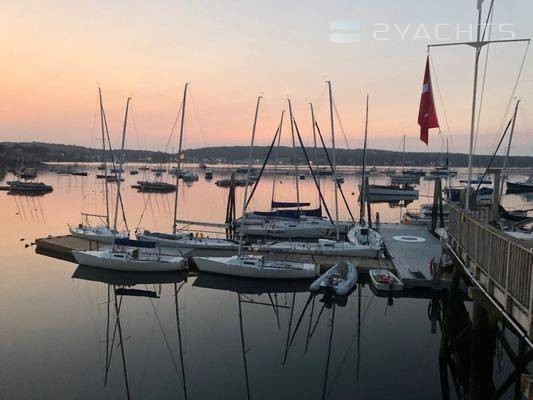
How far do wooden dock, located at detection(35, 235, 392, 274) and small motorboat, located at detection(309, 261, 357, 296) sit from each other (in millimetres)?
1993

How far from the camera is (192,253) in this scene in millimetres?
27781

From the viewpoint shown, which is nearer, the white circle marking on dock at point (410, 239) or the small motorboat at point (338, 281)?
the small motorboat at point (338, 281)

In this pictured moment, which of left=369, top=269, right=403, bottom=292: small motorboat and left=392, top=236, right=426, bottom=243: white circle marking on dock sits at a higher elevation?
left=392, top=236, right=426, bottom=243: white circle marking on dock

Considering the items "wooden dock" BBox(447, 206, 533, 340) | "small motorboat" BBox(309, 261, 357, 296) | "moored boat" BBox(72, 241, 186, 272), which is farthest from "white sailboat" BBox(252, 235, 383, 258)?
"wooden dock" BBox(447, 206, 533, 340)

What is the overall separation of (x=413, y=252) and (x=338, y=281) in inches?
306

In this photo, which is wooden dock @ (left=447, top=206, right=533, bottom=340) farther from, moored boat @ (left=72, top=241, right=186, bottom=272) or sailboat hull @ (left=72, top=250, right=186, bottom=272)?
moored boat @ (left=72, top=241, right=186, bottom=272)

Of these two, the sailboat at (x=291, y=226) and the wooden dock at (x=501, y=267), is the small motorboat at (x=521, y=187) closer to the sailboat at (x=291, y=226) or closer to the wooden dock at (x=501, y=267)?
the sailboat at (x=291, y=226)

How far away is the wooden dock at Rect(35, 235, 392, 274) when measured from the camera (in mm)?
24828

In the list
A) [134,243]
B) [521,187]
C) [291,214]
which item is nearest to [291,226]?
[291,214]

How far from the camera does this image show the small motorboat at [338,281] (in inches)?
817

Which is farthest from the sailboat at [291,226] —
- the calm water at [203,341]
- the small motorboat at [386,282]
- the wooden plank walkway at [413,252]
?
the small motorboat at [386,282]

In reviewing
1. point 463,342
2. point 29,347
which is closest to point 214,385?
point 29,347

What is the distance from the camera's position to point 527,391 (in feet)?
22.8

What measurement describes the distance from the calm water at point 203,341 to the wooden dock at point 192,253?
213 cm
